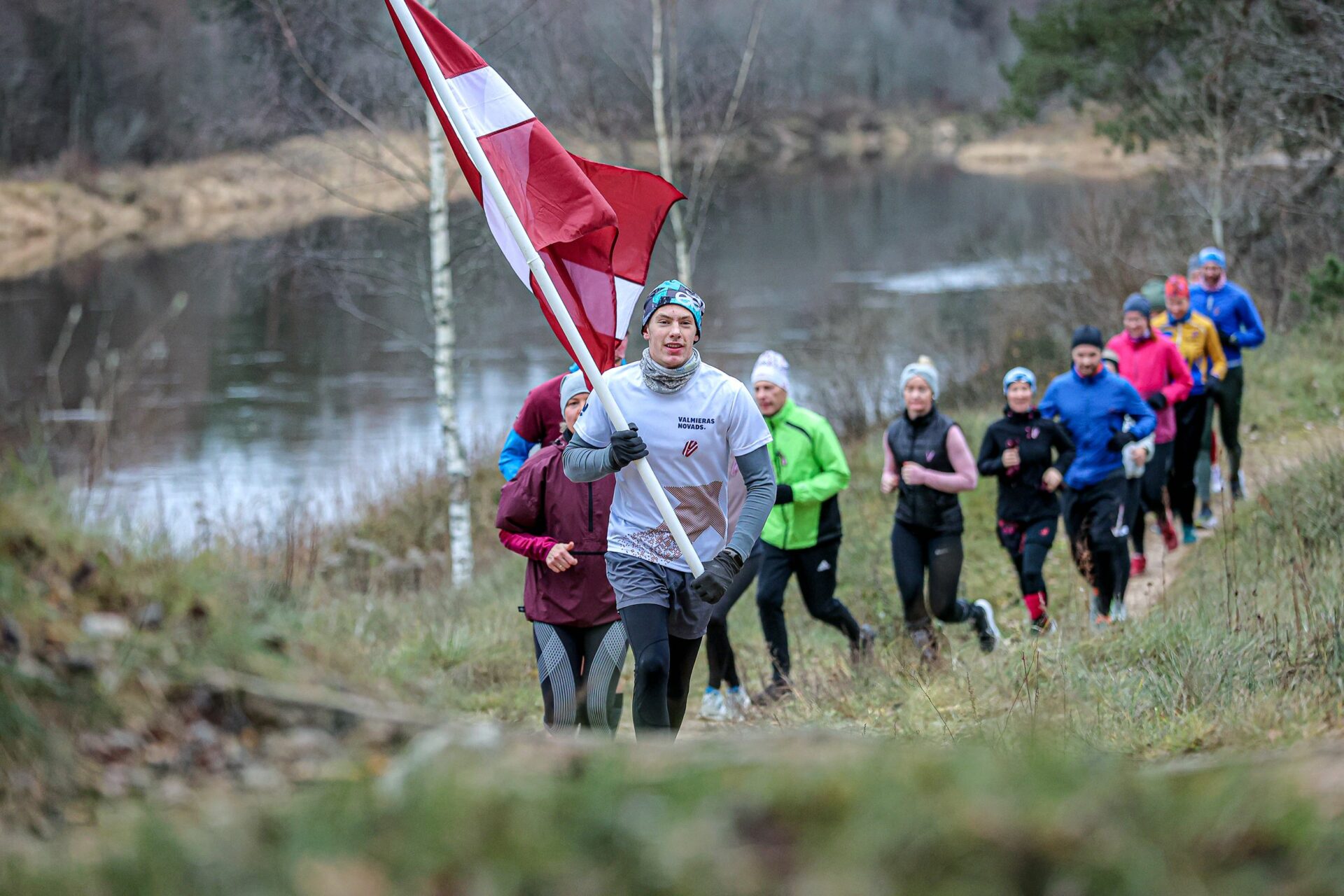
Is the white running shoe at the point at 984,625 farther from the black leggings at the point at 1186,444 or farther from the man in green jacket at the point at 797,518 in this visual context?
the black leggings at the point at 1186,444

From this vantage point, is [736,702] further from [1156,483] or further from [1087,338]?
[1156,483]

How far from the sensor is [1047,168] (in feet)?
221

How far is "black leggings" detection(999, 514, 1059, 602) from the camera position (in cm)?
855

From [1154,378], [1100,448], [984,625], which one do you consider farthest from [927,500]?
[1154,378]

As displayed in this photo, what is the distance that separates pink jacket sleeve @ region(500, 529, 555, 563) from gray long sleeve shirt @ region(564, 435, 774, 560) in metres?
0.51

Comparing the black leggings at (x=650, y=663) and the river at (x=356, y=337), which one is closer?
the black leggings at (x=650, y=663)

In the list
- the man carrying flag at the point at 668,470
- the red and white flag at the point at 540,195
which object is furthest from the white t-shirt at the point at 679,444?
the red and white flag at the point at 540,195

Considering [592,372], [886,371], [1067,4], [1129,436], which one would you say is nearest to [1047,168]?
[1067,4]

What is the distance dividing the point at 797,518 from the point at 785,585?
428 mm

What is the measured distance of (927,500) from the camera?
316 inches

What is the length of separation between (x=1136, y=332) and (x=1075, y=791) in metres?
8.23

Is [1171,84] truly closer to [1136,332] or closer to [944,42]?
[1136,332]

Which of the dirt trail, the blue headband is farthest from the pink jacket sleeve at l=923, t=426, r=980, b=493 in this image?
the blue headband

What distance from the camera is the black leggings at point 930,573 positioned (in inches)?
318
